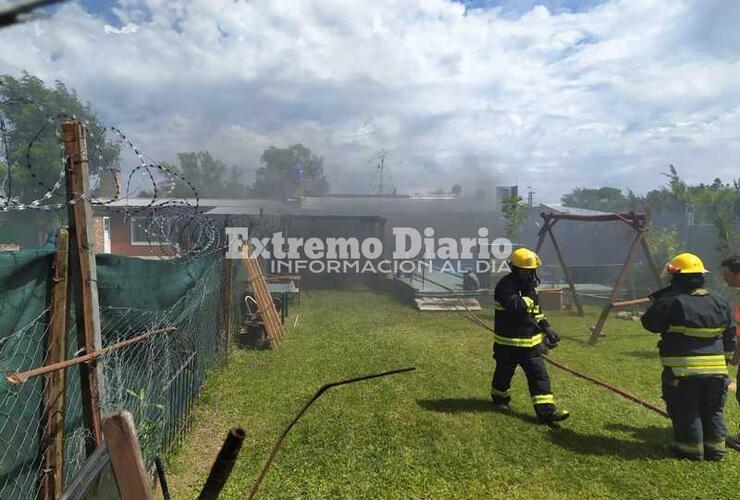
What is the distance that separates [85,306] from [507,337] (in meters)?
3.93

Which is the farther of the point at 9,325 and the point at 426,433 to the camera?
the point at 426,433

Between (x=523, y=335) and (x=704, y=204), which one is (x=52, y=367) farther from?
(x=704, y=204)

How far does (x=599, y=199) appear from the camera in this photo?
4312cm

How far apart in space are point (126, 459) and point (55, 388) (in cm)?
176

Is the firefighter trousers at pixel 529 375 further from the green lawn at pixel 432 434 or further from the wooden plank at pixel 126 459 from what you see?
the wooden plank at pixel 126 459

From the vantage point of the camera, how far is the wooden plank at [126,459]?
1062 mm

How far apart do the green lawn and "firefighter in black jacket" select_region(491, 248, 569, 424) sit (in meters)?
0.29

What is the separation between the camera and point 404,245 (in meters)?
24.7

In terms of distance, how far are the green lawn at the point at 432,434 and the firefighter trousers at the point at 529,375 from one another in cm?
22

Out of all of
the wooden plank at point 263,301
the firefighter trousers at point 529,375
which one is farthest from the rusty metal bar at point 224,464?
the wooden plank at point 263,301

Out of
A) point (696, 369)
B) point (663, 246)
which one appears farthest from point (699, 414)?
point (663, 246)

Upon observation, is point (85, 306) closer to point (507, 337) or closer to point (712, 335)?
point (507, 337)

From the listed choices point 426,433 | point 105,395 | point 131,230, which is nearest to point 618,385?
point 426,433

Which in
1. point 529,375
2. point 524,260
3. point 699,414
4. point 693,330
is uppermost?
point 524,260
